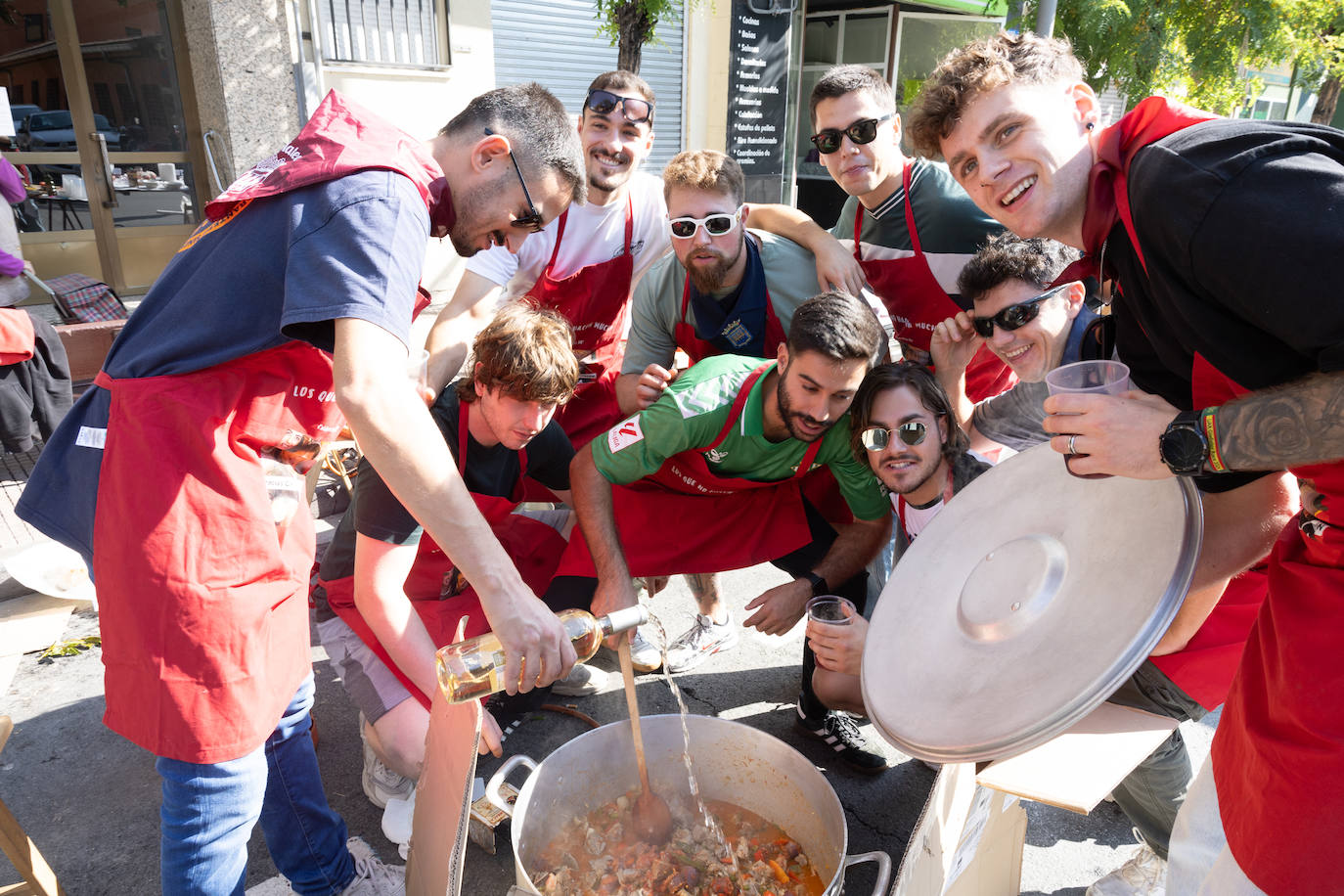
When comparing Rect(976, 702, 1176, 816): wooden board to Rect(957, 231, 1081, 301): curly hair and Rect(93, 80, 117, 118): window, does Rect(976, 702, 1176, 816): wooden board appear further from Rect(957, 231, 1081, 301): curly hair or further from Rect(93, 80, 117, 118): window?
Rect(93, 80, 117, 118): window

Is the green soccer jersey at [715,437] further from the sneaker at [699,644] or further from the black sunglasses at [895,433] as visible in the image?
the sneaker at [699,644]

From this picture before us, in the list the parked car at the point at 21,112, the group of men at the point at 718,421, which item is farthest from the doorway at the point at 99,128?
the group of men at the point at 718,421

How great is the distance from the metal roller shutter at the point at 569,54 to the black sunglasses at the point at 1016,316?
633 cm

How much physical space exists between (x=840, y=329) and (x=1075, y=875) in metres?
1.68

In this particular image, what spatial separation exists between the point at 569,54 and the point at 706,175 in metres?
6.84

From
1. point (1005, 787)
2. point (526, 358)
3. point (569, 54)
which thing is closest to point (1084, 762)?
point (1005, 787)

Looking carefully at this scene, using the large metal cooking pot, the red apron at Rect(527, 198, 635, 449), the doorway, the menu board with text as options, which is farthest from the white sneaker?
the menu board with text

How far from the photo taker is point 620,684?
10.8 ft

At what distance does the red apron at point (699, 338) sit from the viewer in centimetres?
314

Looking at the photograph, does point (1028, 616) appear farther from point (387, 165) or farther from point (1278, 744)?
point (387, 165)

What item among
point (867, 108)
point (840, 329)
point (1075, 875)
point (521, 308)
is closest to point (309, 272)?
point (521, 308)

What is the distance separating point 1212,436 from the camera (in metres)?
1.19

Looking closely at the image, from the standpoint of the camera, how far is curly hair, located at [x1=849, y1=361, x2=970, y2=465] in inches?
103

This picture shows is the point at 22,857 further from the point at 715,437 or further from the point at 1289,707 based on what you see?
the point at 1289,707
